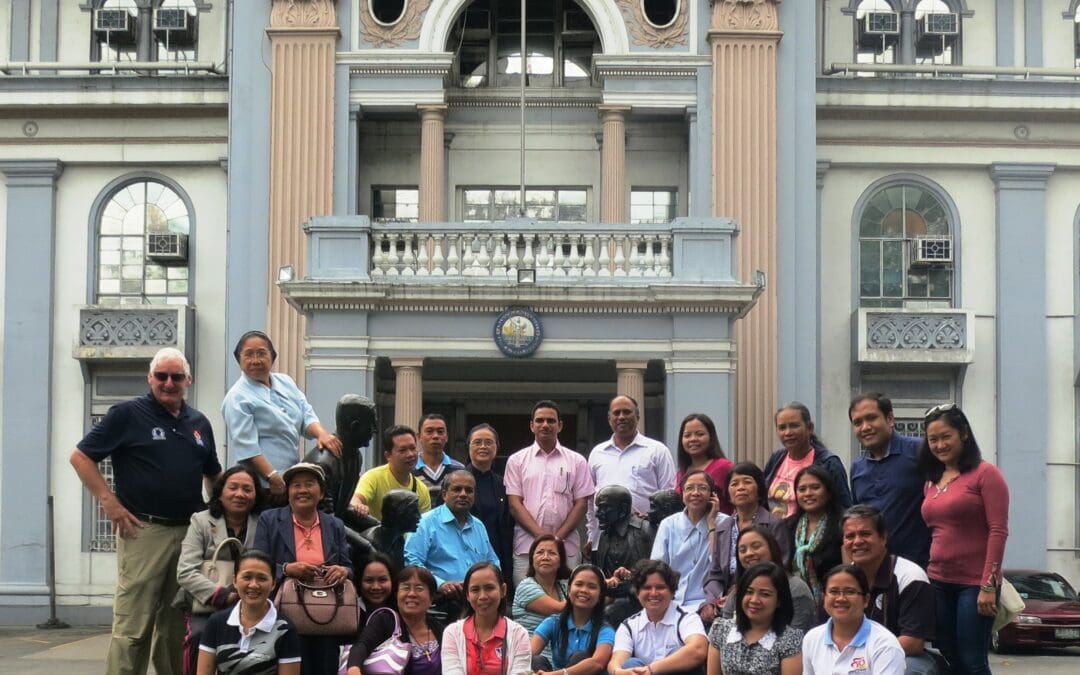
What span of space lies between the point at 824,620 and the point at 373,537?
322cm

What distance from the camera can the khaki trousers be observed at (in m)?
11.0

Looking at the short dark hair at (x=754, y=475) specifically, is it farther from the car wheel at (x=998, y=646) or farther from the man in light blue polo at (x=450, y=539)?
the car wheel at (x=998, y=646)

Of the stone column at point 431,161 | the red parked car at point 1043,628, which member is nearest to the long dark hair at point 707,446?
the red parked car at point 1043,628

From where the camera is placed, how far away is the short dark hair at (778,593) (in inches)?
408

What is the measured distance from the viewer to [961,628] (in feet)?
35.1

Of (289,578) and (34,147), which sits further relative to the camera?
(34,147)

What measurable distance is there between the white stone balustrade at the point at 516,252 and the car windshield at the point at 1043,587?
6.85m

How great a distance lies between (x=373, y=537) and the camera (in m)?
12.2

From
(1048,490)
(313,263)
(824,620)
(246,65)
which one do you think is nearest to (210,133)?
(246,65)

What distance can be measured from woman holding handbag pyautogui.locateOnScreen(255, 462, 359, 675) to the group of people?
14mm

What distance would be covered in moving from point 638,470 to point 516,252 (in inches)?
349

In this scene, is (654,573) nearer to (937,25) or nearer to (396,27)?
(396,27)

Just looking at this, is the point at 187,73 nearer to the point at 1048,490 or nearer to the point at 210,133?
the point at 210,133

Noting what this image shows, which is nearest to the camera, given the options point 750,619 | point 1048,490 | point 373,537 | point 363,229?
point 750,619
